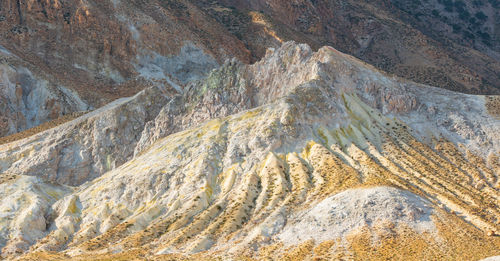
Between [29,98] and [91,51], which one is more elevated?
[91,51]

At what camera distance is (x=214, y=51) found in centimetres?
12319

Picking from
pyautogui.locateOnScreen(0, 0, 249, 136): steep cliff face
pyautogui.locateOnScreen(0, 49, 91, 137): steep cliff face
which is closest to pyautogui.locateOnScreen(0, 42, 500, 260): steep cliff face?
pyautogui.locateOnScreen(0, 49, 91, 137): steep cliff face

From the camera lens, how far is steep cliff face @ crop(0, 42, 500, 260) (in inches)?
1731

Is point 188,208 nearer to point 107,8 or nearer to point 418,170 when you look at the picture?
point 418,170

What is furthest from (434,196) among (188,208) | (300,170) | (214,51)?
(214,51)

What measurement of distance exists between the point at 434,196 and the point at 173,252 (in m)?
22.8

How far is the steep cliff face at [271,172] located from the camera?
144 ft

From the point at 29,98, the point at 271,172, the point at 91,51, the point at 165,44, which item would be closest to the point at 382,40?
the point at 165,44

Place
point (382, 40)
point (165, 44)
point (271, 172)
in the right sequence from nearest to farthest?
1. point (271, 172)
2. point (165, 44)
3. point (382, 40)

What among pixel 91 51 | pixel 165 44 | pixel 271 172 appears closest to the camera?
pixel 271 172

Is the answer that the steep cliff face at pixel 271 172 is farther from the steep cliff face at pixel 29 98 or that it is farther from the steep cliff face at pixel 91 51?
the steep cliff face at pixel 91 51

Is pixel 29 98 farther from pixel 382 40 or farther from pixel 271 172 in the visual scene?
pixel 382 40

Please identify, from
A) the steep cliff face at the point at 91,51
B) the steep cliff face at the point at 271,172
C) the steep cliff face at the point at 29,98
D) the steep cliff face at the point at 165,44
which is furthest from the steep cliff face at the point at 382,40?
the steep cliff face at the point at 271,172

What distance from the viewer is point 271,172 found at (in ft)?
178
